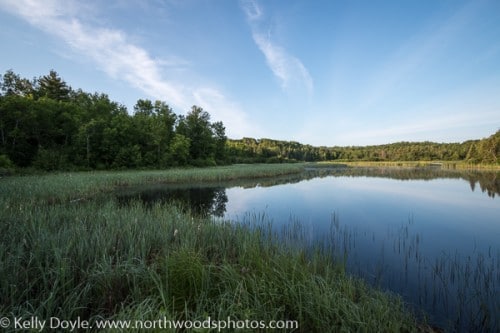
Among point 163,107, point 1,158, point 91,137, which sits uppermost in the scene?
point 163,107

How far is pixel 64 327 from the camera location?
1.99 metres

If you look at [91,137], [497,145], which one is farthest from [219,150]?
[497,145]

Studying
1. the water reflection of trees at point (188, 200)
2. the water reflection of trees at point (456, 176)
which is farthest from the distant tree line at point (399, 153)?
the water reflection of trees at point (188, 200)

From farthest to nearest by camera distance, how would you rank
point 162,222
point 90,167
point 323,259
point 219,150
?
point 219,150 < point 90,167 < point 162,222 < point 323,259

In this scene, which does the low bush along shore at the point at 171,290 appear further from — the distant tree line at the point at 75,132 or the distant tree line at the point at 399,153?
the distant tree line at the point at 399,153

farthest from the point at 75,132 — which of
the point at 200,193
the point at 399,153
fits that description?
the point at 399,153

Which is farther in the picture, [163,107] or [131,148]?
[163,107]

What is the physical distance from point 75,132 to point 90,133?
2727 millimetres

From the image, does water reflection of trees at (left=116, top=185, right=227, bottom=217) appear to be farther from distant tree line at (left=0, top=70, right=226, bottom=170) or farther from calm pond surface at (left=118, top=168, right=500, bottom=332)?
distant tree line at (left=0, top=70, right=226, bottom=170)

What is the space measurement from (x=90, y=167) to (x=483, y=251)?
36541mm

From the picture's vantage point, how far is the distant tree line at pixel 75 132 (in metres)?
25.9

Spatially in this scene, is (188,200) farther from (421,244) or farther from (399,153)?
(399,153)

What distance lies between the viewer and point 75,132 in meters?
31.9

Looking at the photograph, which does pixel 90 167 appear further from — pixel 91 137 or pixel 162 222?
pixel 162 222
